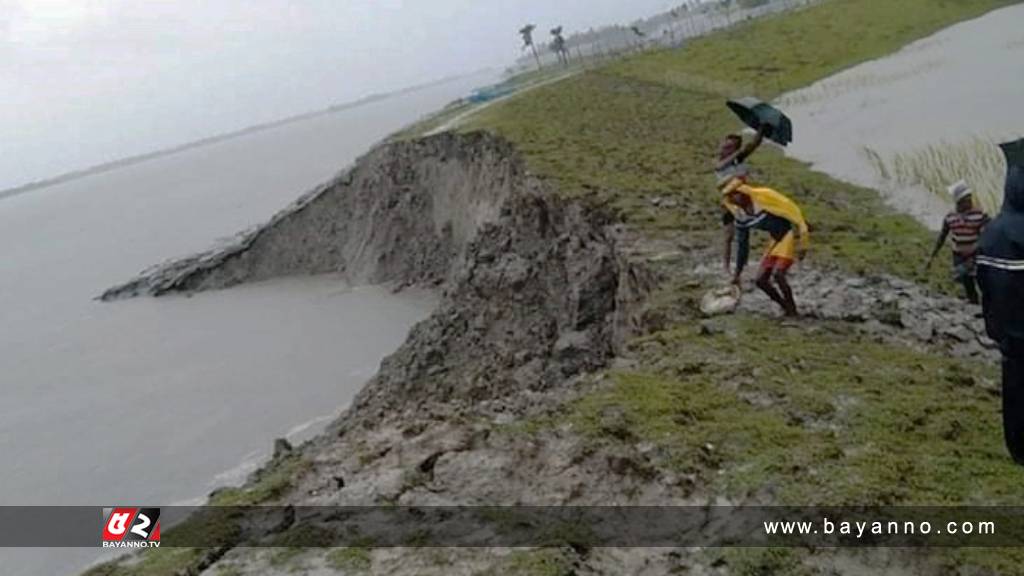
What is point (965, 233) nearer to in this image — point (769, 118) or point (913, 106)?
point (769, 118)

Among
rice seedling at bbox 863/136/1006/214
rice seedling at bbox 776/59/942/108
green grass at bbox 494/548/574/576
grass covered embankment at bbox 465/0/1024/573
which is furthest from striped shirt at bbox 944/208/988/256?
rice seedling at bbox 776/59/942/108

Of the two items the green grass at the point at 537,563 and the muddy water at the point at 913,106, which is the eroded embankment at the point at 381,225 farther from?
the green grass at the point at 537,563

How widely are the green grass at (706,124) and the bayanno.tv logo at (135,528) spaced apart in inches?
379

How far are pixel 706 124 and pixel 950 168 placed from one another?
12.0 m

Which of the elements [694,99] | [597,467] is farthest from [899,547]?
[694,99]

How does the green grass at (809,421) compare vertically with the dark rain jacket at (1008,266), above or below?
below

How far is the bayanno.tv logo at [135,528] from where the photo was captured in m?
7.24

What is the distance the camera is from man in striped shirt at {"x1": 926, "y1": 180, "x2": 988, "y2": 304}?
10172mm

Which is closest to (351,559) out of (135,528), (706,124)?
(135,528)

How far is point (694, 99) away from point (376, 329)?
17.9m

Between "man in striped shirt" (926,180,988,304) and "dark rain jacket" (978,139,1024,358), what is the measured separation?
543cm

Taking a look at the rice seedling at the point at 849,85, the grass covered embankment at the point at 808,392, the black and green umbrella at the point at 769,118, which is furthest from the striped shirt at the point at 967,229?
the rice seedling at the point at 849,85

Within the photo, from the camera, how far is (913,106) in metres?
24.7

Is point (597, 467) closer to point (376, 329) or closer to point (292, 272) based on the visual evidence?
point (376, 329)
